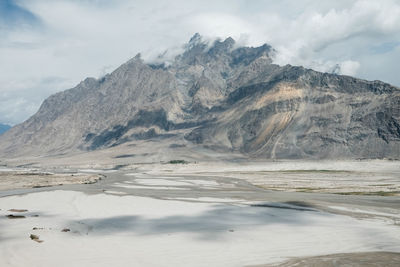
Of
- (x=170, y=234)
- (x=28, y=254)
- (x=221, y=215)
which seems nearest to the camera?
(x=28, y=254)

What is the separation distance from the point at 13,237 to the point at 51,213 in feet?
42.1

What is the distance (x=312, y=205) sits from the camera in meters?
43.0

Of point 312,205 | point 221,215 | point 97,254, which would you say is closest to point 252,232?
point 221,215

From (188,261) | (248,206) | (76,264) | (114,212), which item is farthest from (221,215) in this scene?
(76,264)

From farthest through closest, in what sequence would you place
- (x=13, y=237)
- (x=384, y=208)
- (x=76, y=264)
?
(x=384, y=208) < (x=13, y=237) < (x=76, y=264)

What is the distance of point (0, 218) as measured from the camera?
31.9 m

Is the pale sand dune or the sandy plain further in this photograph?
the pale sand dune

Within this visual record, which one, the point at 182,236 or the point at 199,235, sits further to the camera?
the point at 199,235

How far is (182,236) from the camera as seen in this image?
24.8m

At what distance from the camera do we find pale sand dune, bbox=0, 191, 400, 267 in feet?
61.9

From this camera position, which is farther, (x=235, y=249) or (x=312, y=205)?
(x=312, y=205)

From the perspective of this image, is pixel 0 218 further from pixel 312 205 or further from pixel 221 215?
pixel 312 205

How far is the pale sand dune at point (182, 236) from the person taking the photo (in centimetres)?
1886

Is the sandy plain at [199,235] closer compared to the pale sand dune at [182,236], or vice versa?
the sandy plain at [199,235]
